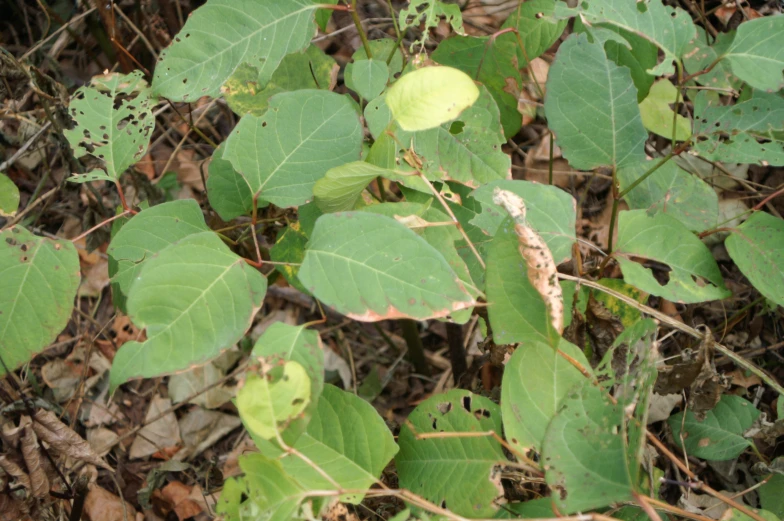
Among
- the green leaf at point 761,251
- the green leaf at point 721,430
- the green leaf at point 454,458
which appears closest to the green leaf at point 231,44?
the green leaf at point 454,458

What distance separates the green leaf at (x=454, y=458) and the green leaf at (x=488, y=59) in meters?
0.84

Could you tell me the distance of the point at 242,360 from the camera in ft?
7.00

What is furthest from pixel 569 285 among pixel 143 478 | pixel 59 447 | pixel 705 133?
pixel 143 478

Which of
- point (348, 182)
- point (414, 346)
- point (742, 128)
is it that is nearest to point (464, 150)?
point (348, 182)

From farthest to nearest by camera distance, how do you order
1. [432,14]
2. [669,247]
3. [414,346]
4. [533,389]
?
[414,346] → [432,14] → [669,247] → [533,389]

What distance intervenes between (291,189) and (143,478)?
4.35 feet

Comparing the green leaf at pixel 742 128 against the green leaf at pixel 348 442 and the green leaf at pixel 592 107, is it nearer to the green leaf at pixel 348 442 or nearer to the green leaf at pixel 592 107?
the green leaf at pixel 592 107

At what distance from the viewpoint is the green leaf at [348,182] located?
102cm

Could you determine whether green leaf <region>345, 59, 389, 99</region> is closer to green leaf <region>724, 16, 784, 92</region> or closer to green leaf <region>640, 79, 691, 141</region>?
green leaf <region>724, 16, 784, 92</region>

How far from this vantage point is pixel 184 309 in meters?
0.96

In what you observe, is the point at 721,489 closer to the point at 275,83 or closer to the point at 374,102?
the point at 374,102

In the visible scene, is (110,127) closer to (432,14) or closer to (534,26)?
(432,14)

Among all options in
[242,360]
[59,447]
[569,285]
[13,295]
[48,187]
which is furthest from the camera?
[48,187]

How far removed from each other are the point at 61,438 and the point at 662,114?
191cm
